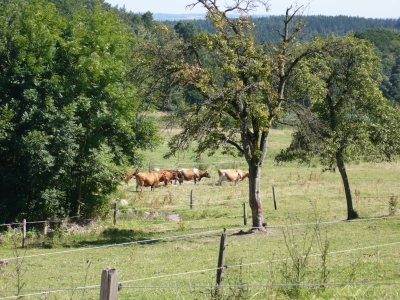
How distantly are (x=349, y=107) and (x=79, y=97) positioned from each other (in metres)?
11.7

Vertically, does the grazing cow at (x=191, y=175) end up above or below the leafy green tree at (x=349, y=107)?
below

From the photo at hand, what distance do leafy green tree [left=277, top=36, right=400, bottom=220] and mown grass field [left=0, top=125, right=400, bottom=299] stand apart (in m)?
2.87

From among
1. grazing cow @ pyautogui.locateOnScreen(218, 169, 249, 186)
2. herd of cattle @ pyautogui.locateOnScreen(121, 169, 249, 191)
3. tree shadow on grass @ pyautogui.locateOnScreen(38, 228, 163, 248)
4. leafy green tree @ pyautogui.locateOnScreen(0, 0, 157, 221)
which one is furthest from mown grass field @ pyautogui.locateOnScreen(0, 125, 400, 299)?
leafy green tree @ pyautogui.locateOnScreen(0, 0, 157, 221)

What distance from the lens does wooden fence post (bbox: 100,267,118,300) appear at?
18.9 ft

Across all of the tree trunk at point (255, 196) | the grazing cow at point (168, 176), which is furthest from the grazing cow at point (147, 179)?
the tree trunk at point (255, 196)

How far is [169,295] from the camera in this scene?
10.6m

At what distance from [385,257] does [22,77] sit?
51.5 feet

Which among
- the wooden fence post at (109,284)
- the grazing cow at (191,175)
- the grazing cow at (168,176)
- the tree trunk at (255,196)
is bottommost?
the grazing cow at (191,175)

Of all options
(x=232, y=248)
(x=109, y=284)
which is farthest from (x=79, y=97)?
(x=109, y=284)

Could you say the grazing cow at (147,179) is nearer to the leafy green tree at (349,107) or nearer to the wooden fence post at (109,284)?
the leafy green tree at (349,107)

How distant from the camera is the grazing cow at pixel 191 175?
38.9 meters

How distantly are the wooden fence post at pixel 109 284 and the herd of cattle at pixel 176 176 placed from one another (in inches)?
1118

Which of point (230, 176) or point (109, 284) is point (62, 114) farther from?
point (230, 176)

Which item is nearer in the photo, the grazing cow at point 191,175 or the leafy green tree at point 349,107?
the leafy green tree at point 349,107
